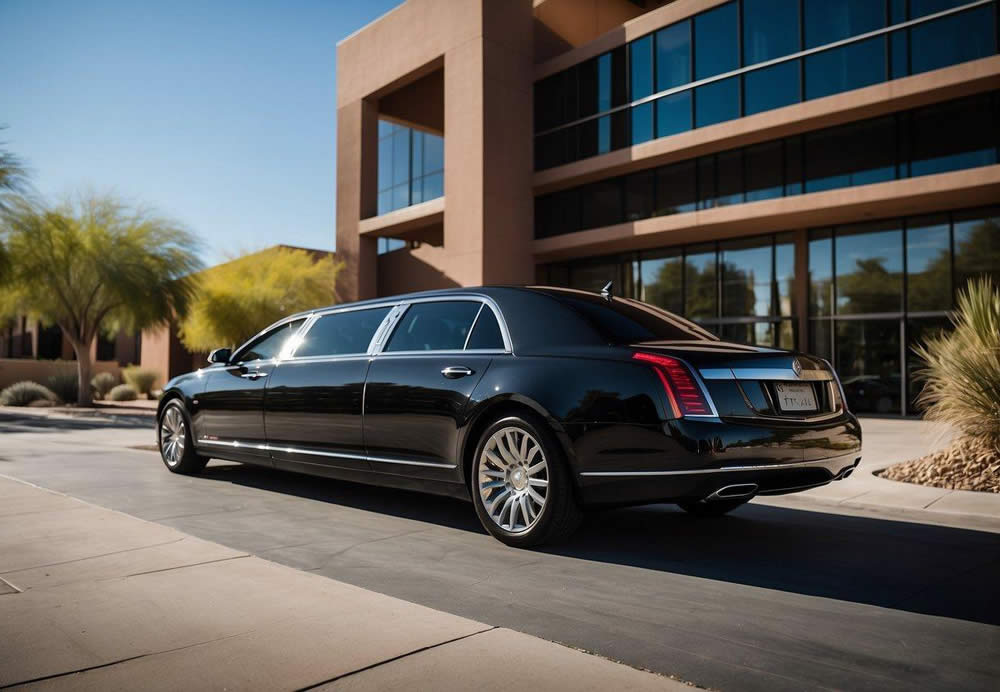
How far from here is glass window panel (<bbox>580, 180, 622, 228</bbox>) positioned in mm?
23922

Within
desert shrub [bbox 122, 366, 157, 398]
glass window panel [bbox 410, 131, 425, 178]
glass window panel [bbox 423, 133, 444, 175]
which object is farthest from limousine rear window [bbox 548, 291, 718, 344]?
desert shrub [bbox 122, 366, 157, 398]

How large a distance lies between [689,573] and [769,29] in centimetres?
1864

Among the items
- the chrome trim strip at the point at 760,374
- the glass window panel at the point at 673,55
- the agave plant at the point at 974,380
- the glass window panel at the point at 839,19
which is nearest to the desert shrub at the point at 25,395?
the glass window panel at the point at 673,55

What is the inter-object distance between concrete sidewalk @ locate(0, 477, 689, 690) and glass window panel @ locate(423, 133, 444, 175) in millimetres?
24132

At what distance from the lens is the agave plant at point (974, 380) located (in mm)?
7902

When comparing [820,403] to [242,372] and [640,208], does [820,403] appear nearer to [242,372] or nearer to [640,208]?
[242,372]

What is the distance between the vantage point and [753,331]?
22.1 m

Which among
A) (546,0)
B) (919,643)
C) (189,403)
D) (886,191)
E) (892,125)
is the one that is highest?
(546,0)

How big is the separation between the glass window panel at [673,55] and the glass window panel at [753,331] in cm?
665

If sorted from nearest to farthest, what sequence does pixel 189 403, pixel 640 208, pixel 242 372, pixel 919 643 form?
1. pixel 919 643
2. pixel 242 372
3. pixel 189 403
4. pixel 640 208

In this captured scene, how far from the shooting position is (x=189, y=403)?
26.5ft

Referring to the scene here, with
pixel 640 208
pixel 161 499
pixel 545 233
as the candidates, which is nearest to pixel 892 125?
pixel 640 208

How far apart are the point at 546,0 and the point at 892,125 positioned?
11.5 metres

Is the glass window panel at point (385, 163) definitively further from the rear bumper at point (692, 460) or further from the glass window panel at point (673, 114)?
the rear bumper at point (692, 460)
